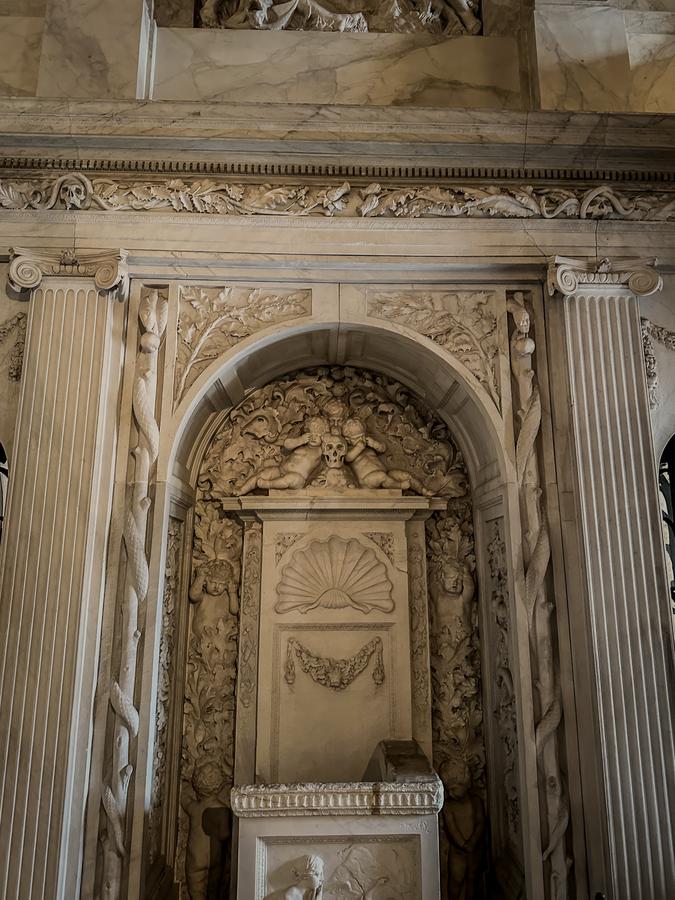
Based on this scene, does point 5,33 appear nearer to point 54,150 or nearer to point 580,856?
point 54,150

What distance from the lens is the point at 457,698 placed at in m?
3.90

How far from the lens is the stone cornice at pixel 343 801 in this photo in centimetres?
273

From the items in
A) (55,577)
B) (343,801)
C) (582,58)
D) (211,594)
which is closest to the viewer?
(343,801)

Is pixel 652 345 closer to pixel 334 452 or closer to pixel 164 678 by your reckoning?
pixel 334 452

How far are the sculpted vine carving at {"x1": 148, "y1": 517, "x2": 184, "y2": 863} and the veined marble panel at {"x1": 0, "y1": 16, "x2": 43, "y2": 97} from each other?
2.89 metres

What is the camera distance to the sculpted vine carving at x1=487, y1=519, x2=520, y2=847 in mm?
3330

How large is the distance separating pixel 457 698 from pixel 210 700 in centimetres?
151

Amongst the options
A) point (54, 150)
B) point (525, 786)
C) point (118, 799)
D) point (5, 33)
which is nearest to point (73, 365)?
point (54, 150)

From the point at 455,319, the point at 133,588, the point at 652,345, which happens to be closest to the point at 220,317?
the point at 455,319

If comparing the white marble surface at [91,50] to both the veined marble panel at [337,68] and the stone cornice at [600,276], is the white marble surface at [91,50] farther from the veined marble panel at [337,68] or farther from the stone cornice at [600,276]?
the stone cornice at [600,276]

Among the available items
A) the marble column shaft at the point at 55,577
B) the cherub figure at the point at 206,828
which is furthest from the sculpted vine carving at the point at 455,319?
the cherub figure at the point at 206,828

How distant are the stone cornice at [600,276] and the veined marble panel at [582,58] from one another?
104 centimetres

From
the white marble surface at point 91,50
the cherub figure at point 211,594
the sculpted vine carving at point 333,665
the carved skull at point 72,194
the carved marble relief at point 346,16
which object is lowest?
the sculpted vine carving at point 333,665

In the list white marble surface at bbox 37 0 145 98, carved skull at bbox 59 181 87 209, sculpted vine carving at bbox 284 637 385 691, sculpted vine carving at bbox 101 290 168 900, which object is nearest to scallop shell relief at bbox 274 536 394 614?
sculpted vine carving at bbox 284 637 385 691
